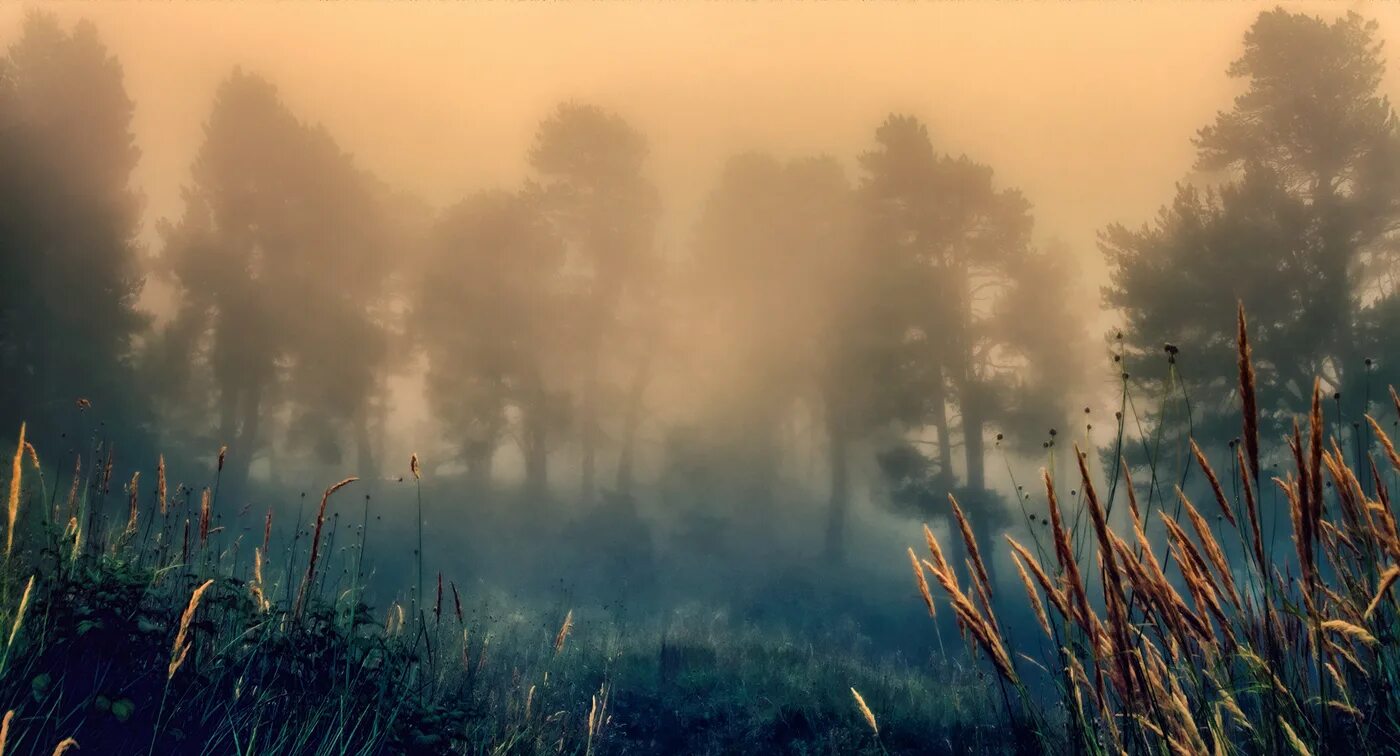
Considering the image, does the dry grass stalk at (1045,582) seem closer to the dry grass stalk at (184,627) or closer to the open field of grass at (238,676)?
the open field of grass at (238,676)

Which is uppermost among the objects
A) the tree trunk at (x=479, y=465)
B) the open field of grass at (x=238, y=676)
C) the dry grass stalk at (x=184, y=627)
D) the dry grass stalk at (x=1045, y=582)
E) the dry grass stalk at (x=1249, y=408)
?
the tree trunk at (x=479, y=465)

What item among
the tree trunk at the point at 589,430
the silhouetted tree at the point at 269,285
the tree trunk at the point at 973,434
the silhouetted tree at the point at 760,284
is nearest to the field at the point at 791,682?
the tree trunk at the point at 973,434

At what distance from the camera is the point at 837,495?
23.8 meters

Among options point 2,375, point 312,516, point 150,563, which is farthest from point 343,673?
point 312,516

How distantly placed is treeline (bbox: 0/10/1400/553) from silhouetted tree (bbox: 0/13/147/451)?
7 cm

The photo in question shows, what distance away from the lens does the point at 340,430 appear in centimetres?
2459

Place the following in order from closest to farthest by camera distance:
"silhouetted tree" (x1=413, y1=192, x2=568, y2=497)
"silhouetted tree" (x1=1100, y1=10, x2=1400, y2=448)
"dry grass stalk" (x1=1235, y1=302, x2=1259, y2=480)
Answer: "dry grass stalk" (x1=1235, y1=302, x2=1259, y2=480) → "silhouetted tree" (x1=1100, y1=10, x2=1400, y2=448) → "silhouetted tree" (x1=413, y1=192, x2=568, y2=497)

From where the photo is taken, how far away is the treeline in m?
14.8

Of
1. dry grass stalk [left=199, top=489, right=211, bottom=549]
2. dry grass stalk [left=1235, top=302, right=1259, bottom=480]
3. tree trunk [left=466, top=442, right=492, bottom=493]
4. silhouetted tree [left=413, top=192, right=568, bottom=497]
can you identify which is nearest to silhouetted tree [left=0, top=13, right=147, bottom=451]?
silhouetted tree [left=413, top=192, right=568, bottom=497]

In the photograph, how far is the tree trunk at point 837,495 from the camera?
23594mm

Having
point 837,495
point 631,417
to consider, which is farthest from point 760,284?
point 837,495

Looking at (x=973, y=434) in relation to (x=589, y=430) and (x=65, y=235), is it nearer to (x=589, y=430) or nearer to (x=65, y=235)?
(x=589, y=430)

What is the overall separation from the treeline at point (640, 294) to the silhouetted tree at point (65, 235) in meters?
0.07

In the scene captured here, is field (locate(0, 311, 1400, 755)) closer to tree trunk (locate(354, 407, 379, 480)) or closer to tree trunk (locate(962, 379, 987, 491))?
tree trunk (locate(962, 379, 987, 491))
